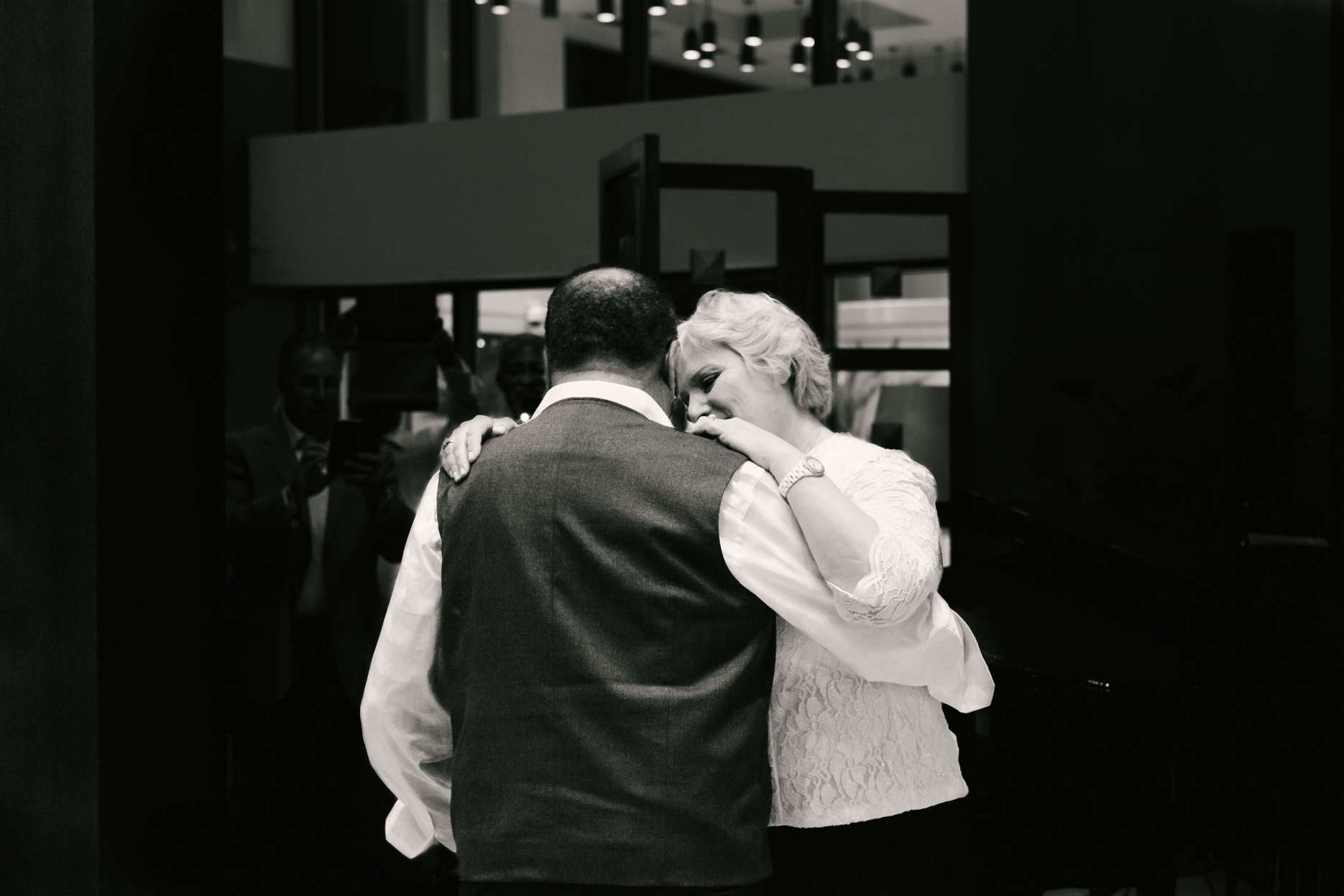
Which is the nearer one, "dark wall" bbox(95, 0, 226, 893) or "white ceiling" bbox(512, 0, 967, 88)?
"dark wall" bbox(95, 0, 226, 893)

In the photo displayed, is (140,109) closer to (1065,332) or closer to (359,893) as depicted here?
(359,893)

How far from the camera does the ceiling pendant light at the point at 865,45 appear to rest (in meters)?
8.32

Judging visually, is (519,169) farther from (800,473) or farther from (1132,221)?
(800,473)

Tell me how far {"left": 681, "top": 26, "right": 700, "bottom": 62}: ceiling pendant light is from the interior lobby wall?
4.61 feet

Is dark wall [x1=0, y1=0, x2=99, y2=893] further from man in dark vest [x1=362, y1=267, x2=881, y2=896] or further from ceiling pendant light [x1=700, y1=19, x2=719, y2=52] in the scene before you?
ceiling pendant light [x1=700, y1=19, x2=719, y2=52]

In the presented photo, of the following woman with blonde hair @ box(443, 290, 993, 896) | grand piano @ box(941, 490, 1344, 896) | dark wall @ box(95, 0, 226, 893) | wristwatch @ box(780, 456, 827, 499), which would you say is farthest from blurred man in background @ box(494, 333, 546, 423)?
wristwatch @ box(780, 456, 827, 499)

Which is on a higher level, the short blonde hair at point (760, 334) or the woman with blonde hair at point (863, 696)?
the short blonde hair at point (760, 334)

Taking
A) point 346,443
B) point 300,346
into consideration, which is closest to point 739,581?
point 346,443

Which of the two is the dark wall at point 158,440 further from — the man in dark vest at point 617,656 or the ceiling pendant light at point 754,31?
the ceiling pendant light at point 754,31

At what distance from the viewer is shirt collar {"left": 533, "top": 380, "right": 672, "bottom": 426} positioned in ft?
6.12

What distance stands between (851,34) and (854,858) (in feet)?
23.7

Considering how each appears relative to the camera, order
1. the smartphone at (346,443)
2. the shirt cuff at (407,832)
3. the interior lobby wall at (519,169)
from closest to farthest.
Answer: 1. the shirt cuff at (407,832)
2. the smartphone at (346,443)
3. the interior lobby wall at (519,169)

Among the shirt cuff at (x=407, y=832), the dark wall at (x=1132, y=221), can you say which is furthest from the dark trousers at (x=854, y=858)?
the dark wall at (x=1132, y=221)

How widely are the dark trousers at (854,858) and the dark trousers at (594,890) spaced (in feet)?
0.63
